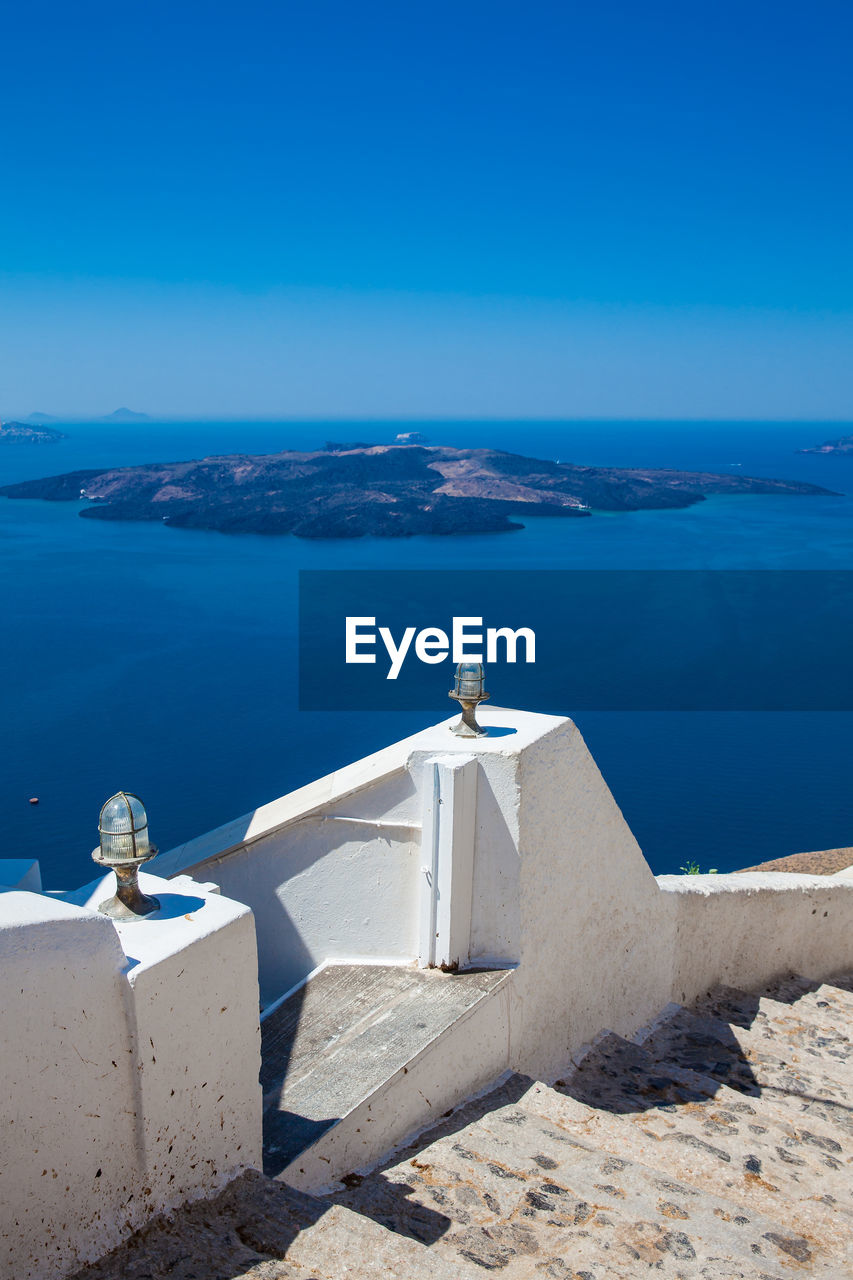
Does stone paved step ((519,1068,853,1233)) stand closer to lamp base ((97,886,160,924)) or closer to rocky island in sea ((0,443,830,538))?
lamp base ((97,886,160,924))

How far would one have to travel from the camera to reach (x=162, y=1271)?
2521mm

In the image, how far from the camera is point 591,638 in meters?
53.8

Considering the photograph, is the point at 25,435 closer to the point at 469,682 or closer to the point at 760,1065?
the point at 469,682

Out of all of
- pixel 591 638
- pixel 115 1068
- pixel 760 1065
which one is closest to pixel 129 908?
pixel 115 1068

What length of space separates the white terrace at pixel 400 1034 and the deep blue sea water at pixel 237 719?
24528 mm

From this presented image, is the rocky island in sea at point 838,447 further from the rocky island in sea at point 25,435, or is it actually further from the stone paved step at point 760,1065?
the stone paved step at point 760,1065

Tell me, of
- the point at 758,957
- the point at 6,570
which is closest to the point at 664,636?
the point at 6,570

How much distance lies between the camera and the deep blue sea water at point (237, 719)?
1314 inches

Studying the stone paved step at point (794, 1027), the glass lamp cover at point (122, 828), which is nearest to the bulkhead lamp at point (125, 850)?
the glass lamp cover at point (122, 828)

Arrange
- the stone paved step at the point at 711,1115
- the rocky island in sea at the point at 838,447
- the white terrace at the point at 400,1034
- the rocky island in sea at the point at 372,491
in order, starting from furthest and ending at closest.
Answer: the rocky island in sea at the point at 838,447 < the rocky island in sea at the point at 372,491 < the stone paved step at the point at 711,1115 < the white terrace at the point at 400,1034

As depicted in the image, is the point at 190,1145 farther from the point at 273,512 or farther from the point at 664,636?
the point at 273,512

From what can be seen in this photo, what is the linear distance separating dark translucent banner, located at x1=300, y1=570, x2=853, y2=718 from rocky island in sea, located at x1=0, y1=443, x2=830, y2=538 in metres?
20.1

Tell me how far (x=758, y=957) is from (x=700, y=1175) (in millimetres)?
2966

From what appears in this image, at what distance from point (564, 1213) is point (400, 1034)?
0.90 metres
